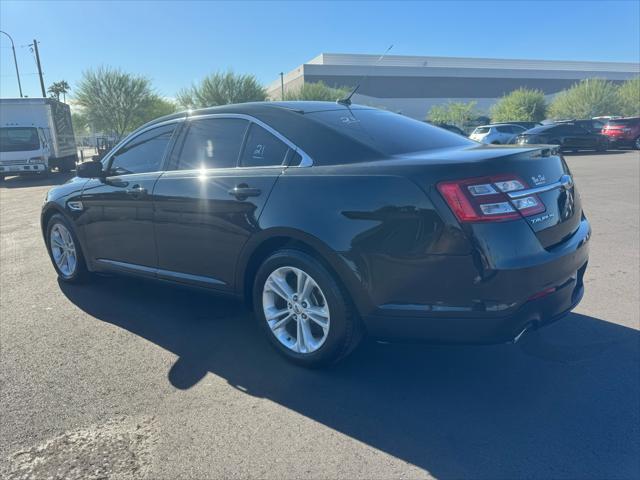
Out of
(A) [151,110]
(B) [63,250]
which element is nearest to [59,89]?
Result: (A) [151,110]

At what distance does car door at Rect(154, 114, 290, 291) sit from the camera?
339 centimetres

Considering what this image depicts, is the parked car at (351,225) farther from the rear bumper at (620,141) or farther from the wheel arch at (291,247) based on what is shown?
the rear bumper at (620,141)

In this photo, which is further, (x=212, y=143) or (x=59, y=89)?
(x=59, y=89)

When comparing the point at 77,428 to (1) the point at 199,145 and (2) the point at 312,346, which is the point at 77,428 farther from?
(1) the point at 199,145

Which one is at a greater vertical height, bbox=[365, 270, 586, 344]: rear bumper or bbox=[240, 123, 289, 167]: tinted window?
bbox=[240, 123, 289, 167]: tinted window

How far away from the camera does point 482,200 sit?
2.57 m

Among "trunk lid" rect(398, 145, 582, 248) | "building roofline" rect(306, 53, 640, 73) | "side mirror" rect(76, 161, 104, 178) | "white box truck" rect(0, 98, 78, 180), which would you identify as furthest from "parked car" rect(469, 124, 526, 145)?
"building roofline" rect(306, 53, 640, 73)

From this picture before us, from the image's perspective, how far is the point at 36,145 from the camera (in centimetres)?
2008

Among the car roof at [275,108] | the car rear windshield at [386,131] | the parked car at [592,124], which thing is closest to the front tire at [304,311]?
the car rear windshield at [386,131]

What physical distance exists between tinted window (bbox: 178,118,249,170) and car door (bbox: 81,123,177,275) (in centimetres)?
27

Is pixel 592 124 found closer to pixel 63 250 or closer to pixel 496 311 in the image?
pixel 63 250

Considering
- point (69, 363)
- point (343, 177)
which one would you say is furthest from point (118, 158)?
point (343, 177)

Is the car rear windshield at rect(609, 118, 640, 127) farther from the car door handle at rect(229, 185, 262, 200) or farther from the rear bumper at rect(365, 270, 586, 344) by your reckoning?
the car door handle at rect(229, 185, 262, 200)

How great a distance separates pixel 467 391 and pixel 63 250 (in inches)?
168
